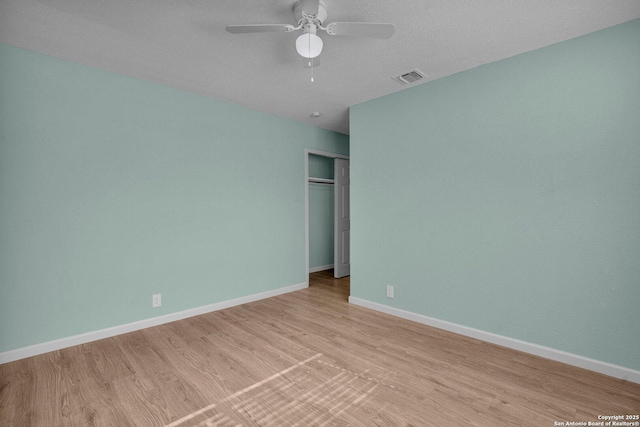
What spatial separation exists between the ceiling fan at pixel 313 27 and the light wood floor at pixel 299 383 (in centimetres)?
223

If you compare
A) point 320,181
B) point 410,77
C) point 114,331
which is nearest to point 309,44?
point 410,77

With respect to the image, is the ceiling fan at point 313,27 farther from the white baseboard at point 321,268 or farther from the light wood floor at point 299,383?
the white baseboard at point 321,268

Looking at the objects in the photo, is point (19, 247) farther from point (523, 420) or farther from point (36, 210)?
point (523, 420)

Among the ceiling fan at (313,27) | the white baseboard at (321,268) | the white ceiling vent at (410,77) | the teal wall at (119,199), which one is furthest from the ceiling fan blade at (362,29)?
the white baseboard at (321,268)

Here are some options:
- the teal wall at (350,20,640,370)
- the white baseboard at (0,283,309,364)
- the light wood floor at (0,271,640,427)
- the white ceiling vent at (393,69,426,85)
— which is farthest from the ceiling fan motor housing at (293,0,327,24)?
the white baseboard at (0,283,309,364)

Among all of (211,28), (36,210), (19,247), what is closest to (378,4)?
(211,28)

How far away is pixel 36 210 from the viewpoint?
2344 mm

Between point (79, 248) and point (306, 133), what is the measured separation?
307 centimetres

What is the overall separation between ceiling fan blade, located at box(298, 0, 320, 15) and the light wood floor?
7.90ft

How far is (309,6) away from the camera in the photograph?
173 cm

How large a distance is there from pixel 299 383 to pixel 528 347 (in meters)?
1.90

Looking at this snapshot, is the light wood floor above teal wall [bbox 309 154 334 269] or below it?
below

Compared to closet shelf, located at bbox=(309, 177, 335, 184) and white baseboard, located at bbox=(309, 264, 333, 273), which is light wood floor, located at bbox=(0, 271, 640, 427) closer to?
white baseboard, located at bbox=(309, 264, 333, 273)

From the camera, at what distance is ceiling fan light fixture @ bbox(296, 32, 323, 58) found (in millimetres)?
1817
